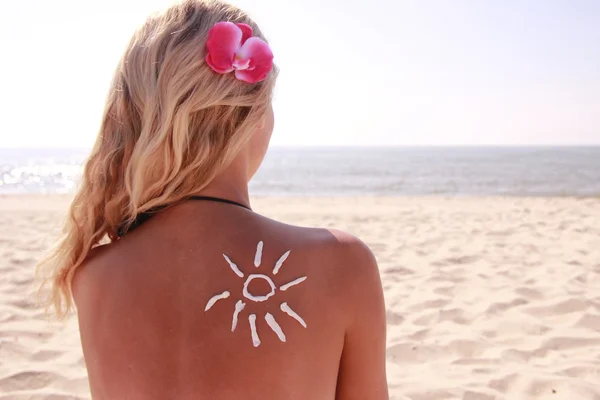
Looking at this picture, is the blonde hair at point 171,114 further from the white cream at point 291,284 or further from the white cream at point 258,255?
the white cream at point 291,284

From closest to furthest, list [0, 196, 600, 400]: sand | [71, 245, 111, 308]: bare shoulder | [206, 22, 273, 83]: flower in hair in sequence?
[206, 22, 273, 83]: flower in hair < [71, 245, 111, 308]: bare shoulder < [0, 196, 600, 400]: sand

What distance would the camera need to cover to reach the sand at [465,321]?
273 cm

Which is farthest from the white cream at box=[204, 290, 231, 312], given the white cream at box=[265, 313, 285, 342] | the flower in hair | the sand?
the sand

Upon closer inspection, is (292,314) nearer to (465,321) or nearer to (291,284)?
(291,284)

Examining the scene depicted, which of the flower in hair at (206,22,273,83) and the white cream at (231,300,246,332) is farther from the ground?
the flower in hair at (206,22,273,83)

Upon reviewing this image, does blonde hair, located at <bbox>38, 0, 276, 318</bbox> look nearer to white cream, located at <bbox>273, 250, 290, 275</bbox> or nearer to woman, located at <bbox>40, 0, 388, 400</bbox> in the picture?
woman, located at <bbox>40, 0, 388, 400</bbox>

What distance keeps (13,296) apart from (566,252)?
5048 mm

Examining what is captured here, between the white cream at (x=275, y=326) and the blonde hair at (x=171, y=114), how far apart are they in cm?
32

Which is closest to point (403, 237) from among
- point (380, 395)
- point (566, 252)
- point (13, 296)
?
point (566, 252)

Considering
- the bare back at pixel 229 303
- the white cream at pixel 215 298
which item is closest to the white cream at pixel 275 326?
the bare back at pixel 229 303

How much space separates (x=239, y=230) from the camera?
3.80 ft

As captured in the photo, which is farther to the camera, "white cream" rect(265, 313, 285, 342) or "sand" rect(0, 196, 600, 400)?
"sand" rect(0, 196, 600, 400)

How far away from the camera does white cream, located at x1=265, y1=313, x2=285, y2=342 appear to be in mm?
1163

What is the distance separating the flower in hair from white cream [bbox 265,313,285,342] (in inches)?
20.4
